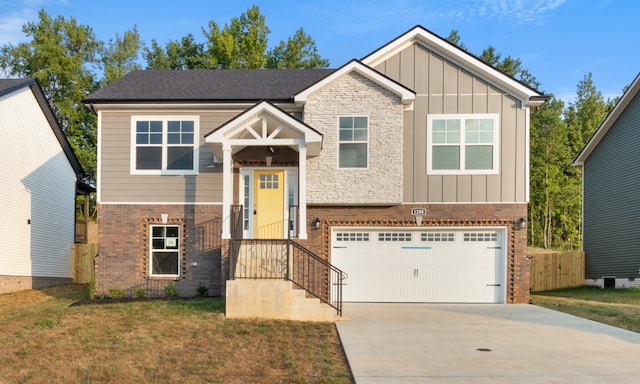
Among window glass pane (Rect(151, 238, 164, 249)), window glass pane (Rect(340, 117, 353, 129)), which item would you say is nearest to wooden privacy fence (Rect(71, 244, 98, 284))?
window glass pane (Rect(151, 238, 164, 249))

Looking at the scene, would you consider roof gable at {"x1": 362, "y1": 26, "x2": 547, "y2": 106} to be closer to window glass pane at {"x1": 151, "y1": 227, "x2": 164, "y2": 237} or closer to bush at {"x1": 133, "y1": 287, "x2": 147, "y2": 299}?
window glass pane at {"x1": 151, "y1": 227, "x2": 164, "y2": 237}

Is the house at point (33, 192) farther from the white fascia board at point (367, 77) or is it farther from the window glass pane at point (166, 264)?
the white fascia board at point (367, 77)

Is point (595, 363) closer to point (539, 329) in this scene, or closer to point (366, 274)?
point (539, 329)

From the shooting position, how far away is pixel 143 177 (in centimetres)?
1505

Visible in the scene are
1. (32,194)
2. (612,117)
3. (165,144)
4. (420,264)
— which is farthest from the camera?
(612,117)

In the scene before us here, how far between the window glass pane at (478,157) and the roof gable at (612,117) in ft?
25.3

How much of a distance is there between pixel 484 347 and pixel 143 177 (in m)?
10.0

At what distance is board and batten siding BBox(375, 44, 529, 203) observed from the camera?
49.1 ft

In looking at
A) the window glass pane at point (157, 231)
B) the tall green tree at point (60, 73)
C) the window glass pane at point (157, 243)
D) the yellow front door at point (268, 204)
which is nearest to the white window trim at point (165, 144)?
the window glass pane at point (157, 231)

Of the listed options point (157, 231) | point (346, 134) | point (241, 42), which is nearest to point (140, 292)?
point (157, 231)

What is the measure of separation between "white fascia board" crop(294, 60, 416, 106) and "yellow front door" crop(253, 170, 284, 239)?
2.23 meters

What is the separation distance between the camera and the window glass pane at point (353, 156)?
14.6 m

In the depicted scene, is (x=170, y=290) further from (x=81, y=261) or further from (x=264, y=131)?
(x=81, y=261)

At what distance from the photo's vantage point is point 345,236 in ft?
50.0
